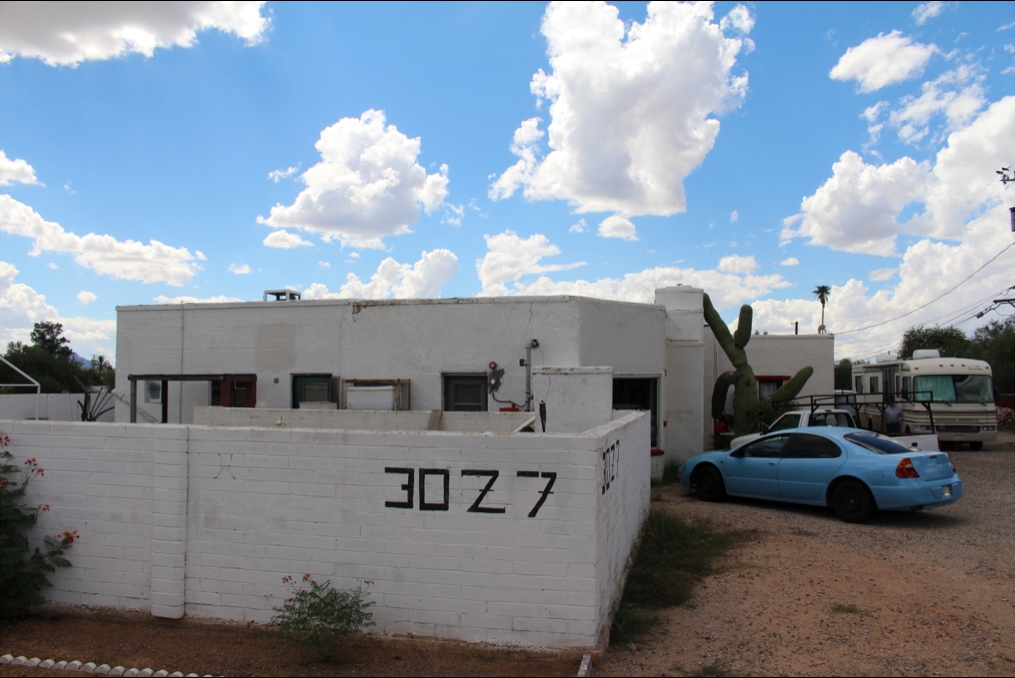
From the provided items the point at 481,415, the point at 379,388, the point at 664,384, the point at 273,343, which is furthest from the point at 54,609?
the point at 664,384

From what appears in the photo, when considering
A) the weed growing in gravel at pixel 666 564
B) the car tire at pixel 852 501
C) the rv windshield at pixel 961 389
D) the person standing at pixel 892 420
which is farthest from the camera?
the rv windshield at pixel 961 389

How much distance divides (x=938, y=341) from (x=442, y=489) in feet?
168

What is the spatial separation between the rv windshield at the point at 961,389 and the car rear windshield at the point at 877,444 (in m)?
11.7

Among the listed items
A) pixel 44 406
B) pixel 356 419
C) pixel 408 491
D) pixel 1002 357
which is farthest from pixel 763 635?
pixel 1002 357

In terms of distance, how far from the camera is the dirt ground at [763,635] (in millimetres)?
4855

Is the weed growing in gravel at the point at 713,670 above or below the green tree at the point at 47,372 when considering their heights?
below

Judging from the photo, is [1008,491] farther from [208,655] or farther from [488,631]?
[208,655]

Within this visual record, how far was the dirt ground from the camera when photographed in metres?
4.86

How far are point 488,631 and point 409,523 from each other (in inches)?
37.8

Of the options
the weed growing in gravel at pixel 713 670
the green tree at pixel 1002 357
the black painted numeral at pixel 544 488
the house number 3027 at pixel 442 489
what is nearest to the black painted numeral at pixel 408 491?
the house number 3027 at pixel 442 489

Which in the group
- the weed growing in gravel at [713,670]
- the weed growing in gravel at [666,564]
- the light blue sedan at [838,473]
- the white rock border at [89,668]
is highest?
the light blue sedan at [838,473]

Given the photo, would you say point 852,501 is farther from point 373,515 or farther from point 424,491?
point 373,515

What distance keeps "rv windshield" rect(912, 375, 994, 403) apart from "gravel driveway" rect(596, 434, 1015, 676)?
1162 cm

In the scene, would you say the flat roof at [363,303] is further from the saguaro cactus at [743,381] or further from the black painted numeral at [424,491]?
the black painted numeral at [424,491]
